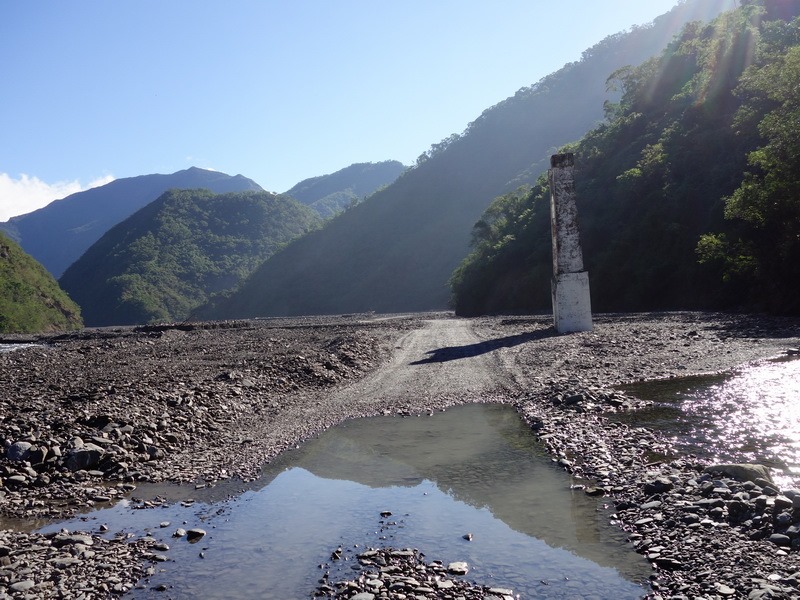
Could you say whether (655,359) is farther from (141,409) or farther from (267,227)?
(267,227)

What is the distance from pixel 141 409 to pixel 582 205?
46.9 metres

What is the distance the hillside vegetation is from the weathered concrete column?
25.8 ft

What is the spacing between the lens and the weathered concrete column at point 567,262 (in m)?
23.3

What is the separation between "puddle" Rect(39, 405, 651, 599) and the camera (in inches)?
194

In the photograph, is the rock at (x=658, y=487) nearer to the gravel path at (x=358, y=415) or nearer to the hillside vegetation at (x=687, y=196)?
the gravel path at (x=358, y=415)

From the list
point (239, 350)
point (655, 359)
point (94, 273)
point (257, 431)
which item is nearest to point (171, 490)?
point (257, 431)

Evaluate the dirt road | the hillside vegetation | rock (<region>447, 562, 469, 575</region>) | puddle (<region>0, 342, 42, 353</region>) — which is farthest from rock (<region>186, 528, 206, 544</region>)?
puddle (<region>0, 342, 42, 353</region>)

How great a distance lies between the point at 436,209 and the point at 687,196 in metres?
88.4

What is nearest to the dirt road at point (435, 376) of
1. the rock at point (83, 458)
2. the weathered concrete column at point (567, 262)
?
the weathered concrete column at point (567, 262)

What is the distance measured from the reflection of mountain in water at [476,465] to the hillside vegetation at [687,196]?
20.1 m

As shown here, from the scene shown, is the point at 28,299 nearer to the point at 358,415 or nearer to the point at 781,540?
the point at 358,415

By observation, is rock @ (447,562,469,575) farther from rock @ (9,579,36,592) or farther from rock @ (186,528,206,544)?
rock @ (9,579,36,592)

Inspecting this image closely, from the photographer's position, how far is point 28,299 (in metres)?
78.5

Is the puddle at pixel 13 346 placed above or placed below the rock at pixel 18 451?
below
